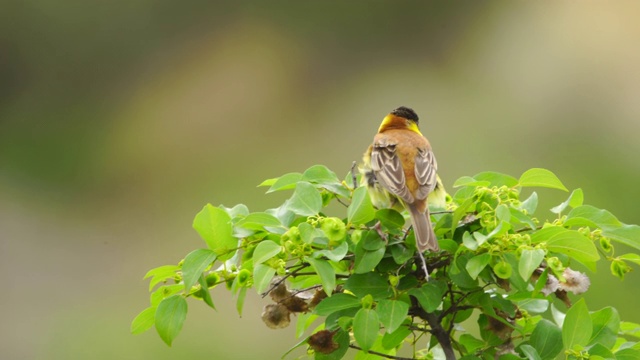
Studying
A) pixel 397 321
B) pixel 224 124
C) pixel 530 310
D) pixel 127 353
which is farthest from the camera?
pixel 224 124

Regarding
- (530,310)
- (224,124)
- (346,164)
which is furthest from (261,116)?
(530,310)

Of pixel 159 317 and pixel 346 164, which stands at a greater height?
pixel 159 317

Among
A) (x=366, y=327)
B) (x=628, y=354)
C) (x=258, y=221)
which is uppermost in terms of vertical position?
(x=258, y=221)

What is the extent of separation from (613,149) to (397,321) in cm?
288

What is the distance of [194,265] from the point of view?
82cm

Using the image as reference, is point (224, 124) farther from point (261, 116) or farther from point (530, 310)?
point (530, 310)

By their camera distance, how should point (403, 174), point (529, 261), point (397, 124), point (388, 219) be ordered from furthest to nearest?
point (397, 124)
point (403, 174)
point (388, 219)
point (529, 261)

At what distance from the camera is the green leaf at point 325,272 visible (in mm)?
771

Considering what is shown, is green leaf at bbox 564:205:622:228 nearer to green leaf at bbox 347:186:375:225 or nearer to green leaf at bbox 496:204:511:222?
green leaf at bbox 496:204:511:222

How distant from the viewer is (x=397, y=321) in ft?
2.59

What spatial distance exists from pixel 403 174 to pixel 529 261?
46cm

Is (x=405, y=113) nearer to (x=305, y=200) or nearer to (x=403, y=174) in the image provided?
(x=403, y=174)

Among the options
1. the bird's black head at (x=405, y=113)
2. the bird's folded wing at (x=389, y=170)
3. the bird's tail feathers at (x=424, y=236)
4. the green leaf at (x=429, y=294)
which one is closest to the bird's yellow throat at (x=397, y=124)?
the bird's black head at (x=405, y=113)

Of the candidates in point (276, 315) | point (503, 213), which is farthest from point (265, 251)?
point (503, 213)
